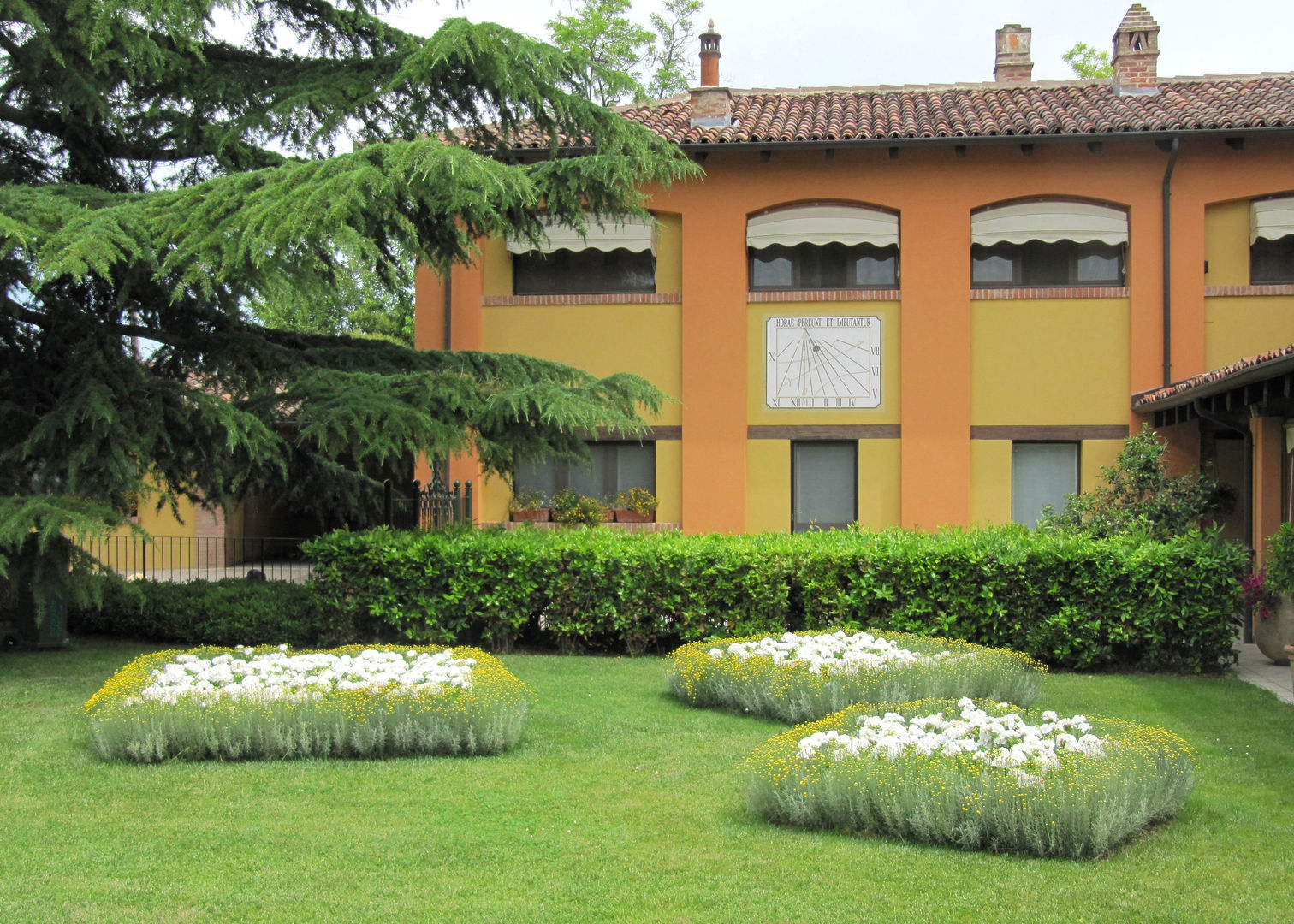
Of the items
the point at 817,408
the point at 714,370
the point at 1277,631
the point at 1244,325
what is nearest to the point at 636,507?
the point at 714,370

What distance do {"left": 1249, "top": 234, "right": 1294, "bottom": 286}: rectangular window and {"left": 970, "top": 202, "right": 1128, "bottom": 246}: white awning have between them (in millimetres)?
1944

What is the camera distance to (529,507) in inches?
683

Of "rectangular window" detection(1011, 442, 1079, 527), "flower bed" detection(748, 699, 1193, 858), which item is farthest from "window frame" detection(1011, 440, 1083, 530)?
"flower bed" detection(748, 699, 1193, 858)

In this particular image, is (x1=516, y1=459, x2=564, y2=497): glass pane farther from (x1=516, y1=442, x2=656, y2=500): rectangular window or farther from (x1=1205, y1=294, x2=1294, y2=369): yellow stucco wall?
(x1=1205, y1=294, x2=1294, y2=369): yellow stucco wall

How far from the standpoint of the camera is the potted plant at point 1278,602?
34.0 ft

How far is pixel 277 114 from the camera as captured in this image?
36.3 feet

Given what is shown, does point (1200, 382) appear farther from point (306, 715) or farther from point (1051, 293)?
point (306, 715)

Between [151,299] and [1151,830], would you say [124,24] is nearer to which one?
[151,299]

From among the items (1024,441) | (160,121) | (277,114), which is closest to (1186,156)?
(1024,441)

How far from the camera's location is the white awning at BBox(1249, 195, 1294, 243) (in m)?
16.3

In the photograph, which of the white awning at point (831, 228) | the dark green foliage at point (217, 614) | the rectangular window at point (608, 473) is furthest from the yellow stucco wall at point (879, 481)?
the dark green foliage at point (217, 614)

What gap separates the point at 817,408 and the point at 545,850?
12225mm

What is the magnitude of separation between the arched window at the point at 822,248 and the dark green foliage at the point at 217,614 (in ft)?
27.6

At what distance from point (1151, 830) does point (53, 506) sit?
828 cm
